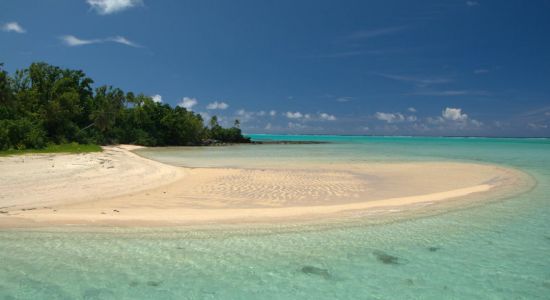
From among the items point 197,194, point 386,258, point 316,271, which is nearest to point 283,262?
point 316,271

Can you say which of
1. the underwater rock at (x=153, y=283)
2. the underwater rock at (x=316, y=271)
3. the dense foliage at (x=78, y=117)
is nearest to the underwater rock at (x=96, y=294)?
the underwater rock at (x=153, y=283)

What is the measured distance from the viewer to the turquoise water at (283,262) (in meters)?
4.64

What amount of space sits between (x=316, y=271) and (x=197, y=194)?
710cm

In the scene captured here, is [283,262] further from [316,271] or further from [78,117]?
[78,117]

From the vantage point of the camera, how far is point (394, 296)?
4523 mm

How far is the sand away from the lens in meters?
8.22

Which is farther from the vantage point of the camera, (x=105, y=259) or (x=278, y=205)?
(x=278, y=205)

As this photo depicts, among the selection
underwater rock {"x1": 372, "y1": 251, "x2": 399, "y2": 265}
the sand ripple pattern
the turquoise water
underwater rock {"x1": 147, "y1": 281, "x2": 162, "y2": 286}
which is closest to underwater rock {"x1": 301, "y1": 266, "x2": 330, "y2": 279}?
the turquoise water

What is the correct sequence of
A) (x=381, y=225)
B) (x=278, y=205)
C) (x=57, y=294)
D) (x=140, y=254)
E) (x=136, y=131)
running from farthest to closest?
(x=136, y=131)
(x=278, y=205)
(x=381, y=225)
(x=140, y=254)
(x=57, y=294)

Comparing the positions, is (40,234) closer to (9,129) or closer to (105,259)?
(105,259)

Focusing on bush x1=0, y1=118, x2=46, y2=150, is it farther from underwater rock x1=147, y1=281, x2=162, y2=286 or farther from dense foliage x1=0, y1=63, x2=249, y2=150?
underwater rock x1=147, y1=281, x2=162, y2=286

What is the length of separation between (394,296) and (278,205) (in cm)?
577

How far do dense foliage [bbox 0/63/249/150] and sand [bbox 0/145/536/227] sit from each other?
568 inches

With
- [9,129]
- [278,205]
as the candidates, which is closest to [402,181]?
[278,205]
